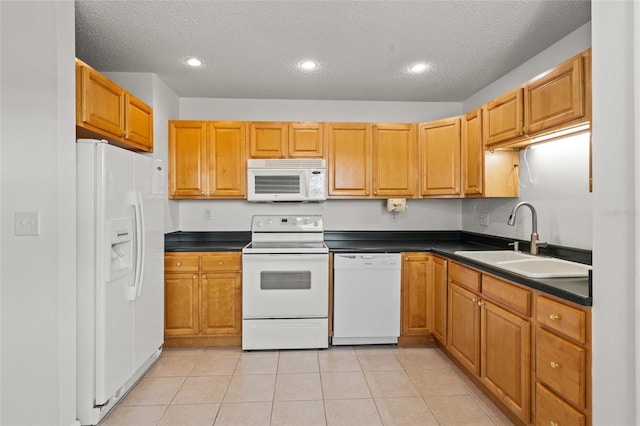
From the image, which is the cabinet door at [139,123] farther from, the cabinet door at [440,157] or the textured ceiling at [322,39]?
the cabinet door at [440,157]

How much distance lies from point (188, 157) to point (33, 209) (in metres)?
1.68

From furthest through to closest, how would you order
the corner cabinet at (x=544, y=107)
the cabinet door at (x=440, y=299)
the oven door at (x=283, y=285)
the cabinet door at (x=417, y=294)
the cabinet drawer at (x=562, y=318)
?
the cabinet door at (x=417, y=294), the oven door at (x=283, y=285), the cabinet door at (x=440, y=299), the corner cabinet at (x=544, y=107), the cabinet drawer at (x=562, y=318)

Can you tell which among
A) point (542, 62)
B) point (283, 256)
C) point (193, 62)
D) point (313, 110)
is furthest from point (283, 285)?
point (542, 62)

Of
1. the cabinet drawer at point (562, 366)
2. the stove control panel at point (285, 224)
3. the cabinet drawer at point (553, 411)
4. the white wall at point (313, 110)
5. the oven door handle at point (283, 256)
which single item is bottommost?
the cabinet drawer at point (553, 411)

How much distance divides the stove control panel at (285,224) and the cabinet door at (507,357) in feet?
5.78

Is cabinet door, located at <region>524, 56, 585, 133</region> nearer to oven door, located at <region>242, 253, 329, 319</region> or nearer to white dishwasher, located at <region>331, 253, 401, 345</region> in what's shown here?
white dishwasher, located at <region>331, 253, 401, 345</region>

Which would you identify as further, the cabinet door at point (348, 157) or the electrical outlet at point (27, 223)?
the cabinet door at point (348, 157)

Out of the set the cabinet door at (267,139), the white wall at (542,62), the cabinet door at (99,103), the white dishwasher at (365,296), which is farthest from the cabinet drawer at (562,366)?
the cabinet door at (99,103)

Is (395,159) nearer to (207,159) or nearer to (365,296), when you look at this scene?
(365,296)

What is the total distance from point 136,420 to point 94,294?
2.62 ft

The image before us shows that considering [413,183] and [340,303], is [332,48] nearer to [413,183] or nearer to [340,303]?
[413,183]

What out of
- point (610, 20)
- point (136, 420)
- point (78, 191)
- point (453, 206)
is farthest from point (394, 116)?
point (136, 420)

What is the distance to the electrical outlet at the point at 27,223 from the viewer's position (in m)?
1.67

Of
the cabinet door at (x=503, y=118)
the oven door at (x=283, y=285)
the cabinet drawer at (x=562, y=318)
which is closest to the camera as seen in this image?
the cabinet drawer at (x=562, y=318)
